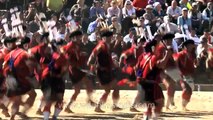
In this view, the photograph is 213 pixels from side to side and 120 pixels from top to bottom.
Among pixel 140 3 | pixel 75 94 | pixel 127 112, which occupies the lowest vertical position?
pixel 127 112

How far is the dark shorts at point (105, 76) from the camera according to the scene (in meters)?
17.3

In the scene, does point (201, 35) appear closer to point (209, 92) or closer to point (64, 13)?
point (209, 92)

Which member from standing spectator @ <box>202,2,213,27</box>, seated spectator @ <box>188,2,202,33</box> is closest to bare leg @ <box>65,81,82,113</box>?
seated spectator @ <box>188,2,202,33</box>

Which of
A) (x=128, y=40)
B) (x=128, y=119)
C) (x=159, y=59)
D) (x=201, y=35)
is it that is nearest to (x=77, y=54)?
(x=128, y=119)

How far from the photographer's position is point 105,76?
17.4m

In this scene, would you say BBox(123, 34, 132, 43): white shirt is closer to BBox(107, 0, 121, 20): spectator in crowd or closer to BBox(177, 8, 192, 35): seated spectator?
BBox(107, 0, 121, 20): spectator in crowd

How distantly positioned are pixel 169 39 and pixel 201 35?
33.3 feet

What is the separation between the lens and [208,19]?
23688mm

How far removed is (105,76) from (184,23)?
6.35 metres

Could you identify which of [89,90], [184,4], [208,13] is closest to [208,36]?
[208,13]

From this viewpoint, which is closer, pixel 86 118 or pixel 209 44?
pixel 86 118

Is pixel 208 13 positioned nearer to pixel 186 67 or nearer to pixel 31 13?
pixel 31 13

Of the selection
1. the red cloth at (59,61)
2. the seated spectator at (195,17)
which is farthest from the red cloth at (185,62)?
the seated spectator at (195,17)

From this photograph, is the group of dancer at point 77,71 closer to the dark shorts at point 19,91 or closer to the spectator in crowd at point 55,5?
the dark shorts at point 19,91
